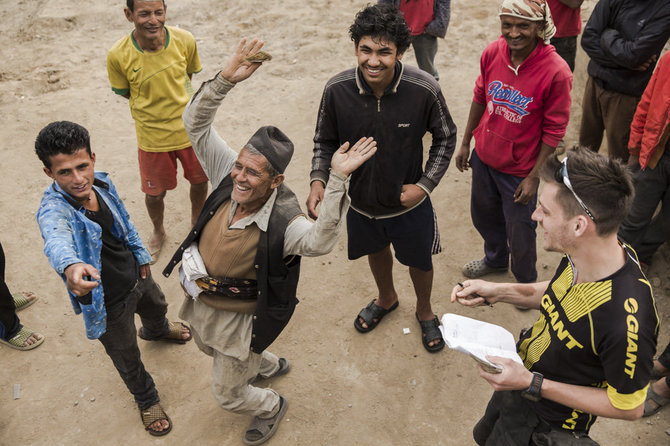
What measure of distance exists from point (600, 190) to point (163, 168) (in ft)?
11.5

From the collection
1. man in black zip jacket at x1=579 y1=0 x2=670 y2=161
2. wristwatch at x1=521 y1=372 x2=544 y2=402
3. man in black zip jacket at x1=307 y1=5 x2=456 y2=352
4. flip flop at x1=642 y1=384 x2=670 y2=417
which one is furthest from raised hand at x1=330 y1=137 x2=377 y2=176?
man in black zip jacket at x1=579 y1=0 x2=670 y2=161

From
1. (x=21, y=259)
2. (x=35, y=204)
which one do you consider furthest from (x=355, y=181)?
(x=35, y=204)

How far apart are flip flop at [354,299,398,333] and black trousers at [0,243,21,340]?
243cm

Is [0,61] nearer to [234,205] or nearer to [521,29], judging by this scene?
[234,205]

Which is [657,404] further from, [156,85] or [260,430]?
[156,85]

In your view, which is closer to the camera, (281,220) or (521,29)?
(281,220)

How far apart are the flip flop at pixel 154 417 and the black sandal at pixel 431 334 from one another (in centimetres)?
181

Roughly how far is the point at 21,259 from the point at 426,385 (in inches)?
141

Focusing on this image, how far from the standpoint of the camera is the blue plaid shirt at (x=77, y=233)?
2561 mm

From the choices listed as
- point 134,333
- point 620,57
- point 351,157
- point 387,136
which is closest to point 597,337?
point 351,157

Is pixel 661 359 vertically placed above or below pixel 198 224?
below

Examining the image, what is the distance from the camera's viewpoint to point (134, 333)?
10.9ft

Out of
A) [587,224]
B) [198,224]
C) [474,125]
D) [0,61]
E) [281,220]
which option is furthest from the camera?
[0,61]

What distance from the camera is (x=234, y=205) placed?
112 inches
